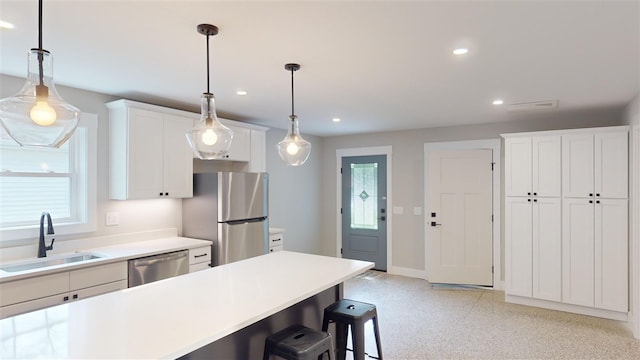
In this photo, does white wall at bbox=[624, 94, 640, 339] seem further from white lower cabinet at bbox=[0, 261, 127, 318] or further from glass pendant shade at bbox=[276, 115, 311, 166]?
white lower cabinet at bbox=[0, 261, 127, 318]

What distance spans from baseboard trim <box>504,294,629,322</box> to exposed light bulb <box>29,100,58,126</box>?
488 centimetres

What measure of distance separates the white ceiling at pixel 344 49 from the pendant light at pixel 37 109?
492mm

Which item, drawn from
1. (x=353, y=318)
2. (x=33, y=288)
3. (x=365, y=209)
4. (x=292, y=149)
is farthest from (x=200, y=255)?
(x=365, y=209)

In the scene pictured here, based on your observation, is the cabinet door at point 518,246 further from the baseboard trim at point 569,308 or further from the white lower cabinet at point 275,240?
the white lower cabinet at point 275,240

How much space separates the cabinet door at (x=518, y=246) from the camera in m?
4.34

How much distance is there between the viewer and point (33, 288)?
97.3 inches

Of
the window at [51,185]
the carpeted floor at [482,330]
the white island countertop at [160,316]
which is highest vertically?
the window at [51,185]

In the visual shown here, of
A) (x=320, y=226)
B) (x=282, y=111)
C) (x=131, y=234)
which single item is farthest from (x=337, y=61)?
(x=320, y=226)

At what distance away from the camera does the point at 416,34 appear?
205cm

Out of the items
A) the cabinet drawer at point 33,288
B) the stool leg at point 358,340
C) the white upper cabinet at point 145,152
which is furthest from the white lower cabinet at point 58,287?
the stool leg at point 358,340

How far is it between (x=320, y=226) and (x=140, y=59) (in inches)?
181

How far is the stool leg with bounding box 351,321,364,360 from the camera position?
2.33m

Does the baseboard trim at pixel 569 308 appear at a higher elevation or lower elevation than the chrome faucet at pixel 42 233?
lower

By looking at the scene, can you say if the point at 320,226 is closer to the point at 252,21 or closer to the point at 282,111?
the point at 282,111
